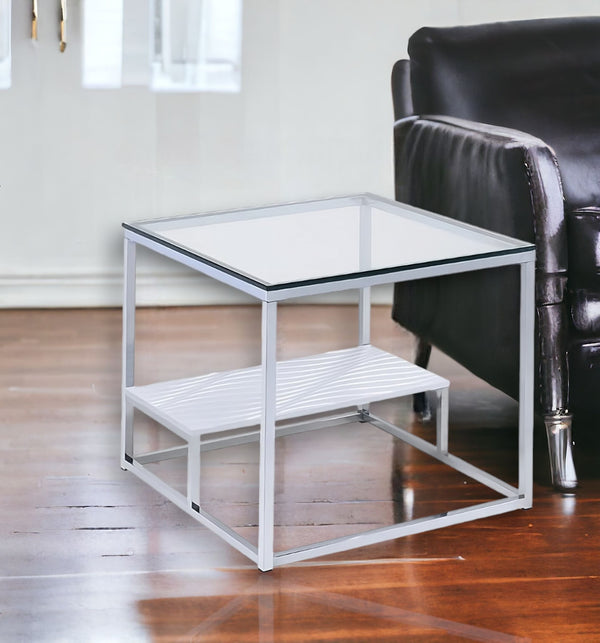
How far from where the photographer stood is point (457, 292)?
1962 mm

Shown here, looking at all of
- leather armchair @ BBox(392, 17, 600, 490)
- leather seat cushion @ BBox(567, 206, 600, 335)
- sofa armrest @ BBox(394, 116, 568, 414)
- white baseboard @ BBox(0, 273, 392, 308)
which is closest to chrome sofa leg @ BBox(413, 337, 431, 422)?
leather armchair @ BBox(392, 17, 600, 490)

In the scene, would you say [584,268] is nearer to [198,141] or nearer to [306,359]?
[306,359]

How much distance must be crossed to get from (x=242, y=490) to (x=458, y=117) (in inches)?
33.3

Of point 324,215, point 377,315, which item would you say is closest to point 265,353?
point 324,215

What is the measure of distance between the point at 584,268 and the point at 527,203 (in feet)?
0.42

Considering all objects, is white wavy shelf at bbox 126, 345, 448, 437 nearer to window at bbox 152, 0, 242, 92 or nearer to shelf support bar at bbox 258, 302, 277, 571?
shelf support bar at bbox 258, 302, 277, 571

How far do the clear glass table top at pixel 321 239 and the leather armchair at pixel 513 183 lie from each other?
0.42 ft

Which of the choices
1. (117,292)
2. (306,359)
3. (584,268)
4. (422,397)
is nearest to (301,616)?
(306,359)

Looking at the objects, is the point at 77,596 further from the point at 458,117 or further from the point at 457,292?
the point at 458,117

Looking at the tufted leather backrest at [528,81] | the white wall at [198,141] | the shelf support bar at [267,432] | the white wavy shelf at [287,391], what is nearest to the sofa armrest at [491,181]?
the tufted leather backrest at [528,81]

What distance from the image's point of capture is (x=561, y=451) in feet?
5.93

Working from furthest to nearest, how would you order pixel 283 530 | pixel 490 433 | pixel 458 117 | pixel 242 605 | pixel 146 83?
pixel 146 83 < pixel 458 117 < pixel 490 433 < pixel 283 530 < pixel 242 605

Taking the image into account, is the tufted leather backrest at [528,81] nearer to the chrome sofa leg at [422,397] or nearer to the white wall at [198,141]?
the chrome sofa leg at [422,397]

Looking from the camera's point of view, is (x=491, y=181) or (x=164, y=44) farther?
(x=164, y=44)
